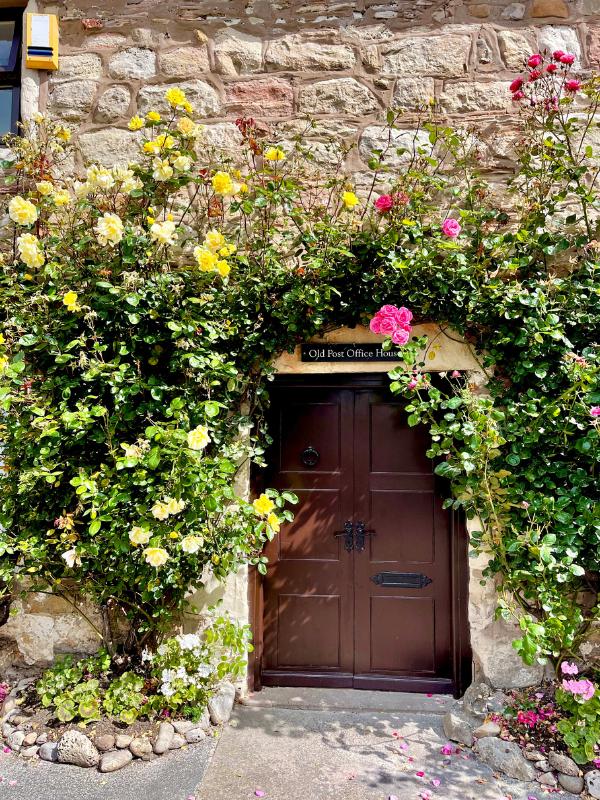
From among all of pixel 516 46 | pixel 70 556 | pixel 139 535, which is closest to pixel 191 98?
pixel 516 46

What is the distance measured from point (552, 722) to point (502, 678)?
1.07 ft

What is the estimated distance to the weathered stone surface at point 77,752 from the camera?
2.74 metres

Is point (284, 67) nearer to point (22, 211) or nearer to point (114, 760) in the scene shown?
point (22, 211)

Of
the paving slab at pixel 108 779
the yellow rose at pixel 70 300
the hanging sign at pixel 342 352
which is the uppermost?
the yellow rose at pixel 70 300

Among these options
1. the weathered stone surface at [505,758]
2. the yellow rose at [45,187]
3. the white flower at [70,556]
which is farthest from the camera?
→ the yellow rose at [45,187]

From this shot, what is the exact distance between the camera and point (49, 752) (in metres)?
2.80

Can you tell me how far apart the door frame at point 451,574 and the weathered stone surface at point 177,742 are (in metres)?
0.63

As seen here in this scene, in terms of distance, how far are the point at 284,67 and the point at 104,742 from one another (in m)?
4.13

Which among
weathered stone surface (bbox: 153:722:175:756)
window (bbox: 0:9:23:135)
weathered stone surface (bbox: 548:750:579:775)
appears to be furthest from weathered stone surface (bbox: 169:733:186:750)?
window (bbox: 0:9:23:135)

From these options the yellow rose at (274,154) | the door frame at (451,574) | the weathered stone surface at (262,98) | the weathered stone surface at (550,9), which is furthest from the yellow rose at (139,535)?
the weathered stone surface at (550,9)

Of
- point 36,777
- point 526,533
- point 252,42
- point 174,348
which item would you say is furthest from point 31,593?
point 252,42

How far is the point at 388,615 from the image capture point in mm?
3529

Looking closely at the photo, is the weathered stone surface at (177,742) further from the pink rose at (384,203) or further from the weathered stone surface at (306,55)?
the weathered stone surface at (306,55)

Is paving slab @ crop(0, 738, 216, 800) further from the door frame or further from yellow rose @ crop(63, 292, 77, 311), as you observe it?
yellow rose @ crop(63, 292, 77, 311)
